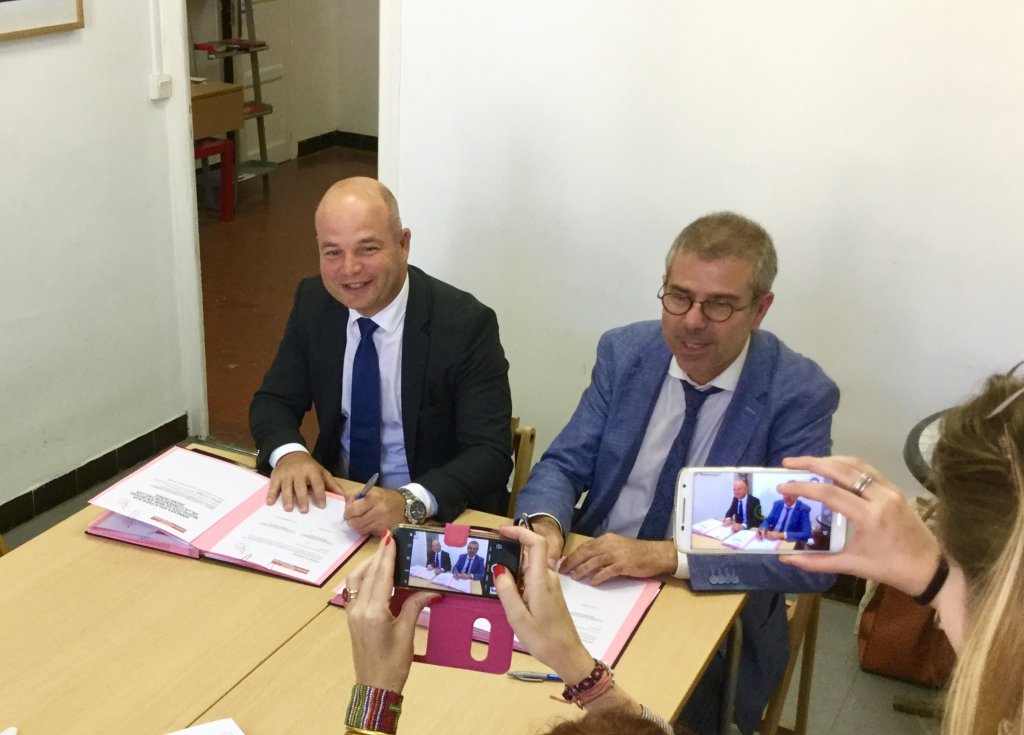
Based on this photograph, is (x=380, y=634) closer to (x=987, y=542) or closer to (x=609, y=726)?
(x=609, y=726)

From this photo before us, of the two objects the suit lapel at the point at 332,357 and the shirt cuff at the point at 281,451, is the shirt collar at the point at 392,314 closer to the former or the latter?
the suit lapel at the point at 332,357

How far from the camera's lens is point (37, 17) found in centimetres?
302

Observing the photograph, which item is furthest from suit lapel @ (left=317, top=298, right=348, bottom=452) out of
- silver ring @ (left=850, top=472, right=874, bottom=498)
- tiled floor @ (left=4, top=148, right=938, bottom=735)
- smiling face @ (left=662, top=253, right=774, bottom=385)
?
tiled floor @ (left=4, top=148, right=938, bottom=735)

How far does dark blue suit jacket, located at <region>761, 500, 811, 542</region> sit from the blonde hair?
0.43m

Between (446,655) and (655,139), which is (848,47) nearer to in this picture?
(655,139)

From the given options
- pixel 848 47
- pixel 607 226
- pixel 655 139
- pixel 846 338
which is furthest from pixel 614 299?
pixel 848 47

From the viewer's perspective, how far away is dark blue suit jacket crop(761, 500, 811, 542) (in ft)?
5.22

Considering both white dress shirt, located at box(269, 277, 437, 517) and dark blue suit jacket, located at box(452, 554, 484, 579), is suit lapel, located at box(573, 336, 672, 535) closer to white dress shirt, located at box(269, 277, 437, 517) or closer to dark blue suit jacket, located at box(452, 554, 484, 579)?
white dress shirt, located at box(269, 277, 437, 517)

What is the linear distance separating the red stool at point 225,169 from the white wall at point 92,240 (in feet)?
7.92

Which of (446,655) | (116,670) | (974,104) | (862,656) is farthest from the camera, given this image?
(862,656)

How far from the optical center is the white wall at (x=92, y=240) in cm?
313

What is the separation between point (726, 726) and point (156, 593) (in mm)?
1134

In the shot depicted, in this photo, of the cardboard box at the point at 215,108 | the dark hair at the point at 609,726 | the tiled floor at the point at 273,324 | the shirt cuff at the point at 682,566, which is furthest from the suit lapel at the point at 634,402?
the cardboard box at the point at 215,108

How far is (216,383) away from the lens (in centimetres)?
436
